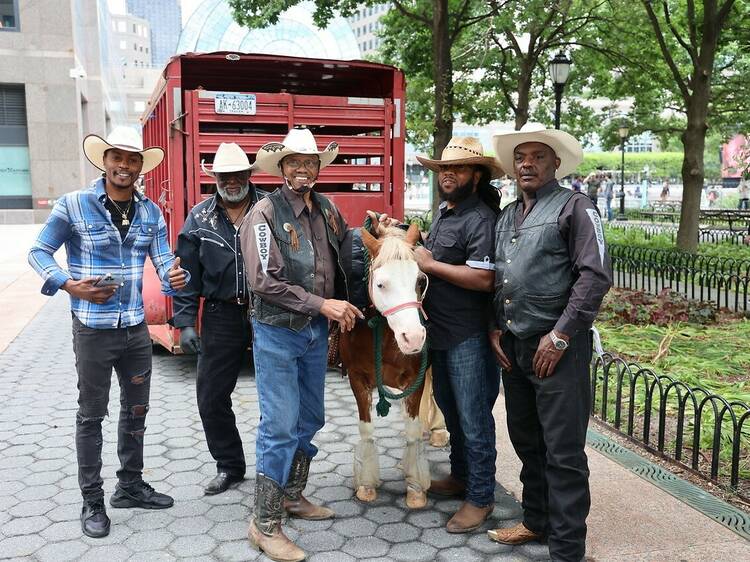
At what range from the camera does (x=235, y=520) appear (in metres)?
3.95

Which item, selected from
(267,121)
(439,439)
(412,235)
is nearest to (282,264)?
(412,235)

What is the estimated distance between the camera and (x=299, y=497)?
3998 mm

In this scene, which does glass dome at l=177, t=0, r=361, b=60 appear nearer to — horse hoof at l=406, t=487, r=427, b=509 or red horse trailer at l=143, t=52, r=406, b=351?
red horse trailer at l=143, t=52, r=406, b=351

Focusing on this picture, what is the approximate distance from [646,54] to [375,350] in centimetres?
1536

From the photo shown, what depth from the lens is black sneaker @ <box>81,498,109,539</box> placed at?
371 centimetres

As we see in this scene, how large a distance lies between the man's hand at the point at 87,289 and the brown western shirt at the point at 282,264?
0.80m

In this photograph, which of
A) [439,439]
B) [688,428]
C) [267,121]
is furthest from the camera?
[267,121]

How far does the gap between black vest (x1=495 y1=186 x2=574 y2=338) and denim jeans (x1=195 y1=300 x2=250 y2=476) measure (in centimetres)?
176

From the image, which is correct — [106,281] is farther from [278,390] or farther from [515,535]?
[515,535]

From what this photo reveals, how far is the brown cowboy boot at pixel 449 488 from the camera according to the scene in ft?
14.1

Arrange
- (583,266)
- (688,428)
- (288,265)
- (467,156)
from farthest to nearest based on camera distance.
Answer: (688,428) < (467,156) < (288,265) < (583,266)

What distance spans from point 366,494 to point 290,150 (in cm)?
217

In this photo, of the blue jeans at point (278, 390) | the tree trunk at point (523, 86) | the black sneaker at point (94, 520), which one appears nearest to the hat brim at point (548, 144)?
the blue jeans at point (278, 390)

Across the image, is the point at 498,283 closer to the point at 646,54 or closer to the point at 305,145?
the point at 305,145
